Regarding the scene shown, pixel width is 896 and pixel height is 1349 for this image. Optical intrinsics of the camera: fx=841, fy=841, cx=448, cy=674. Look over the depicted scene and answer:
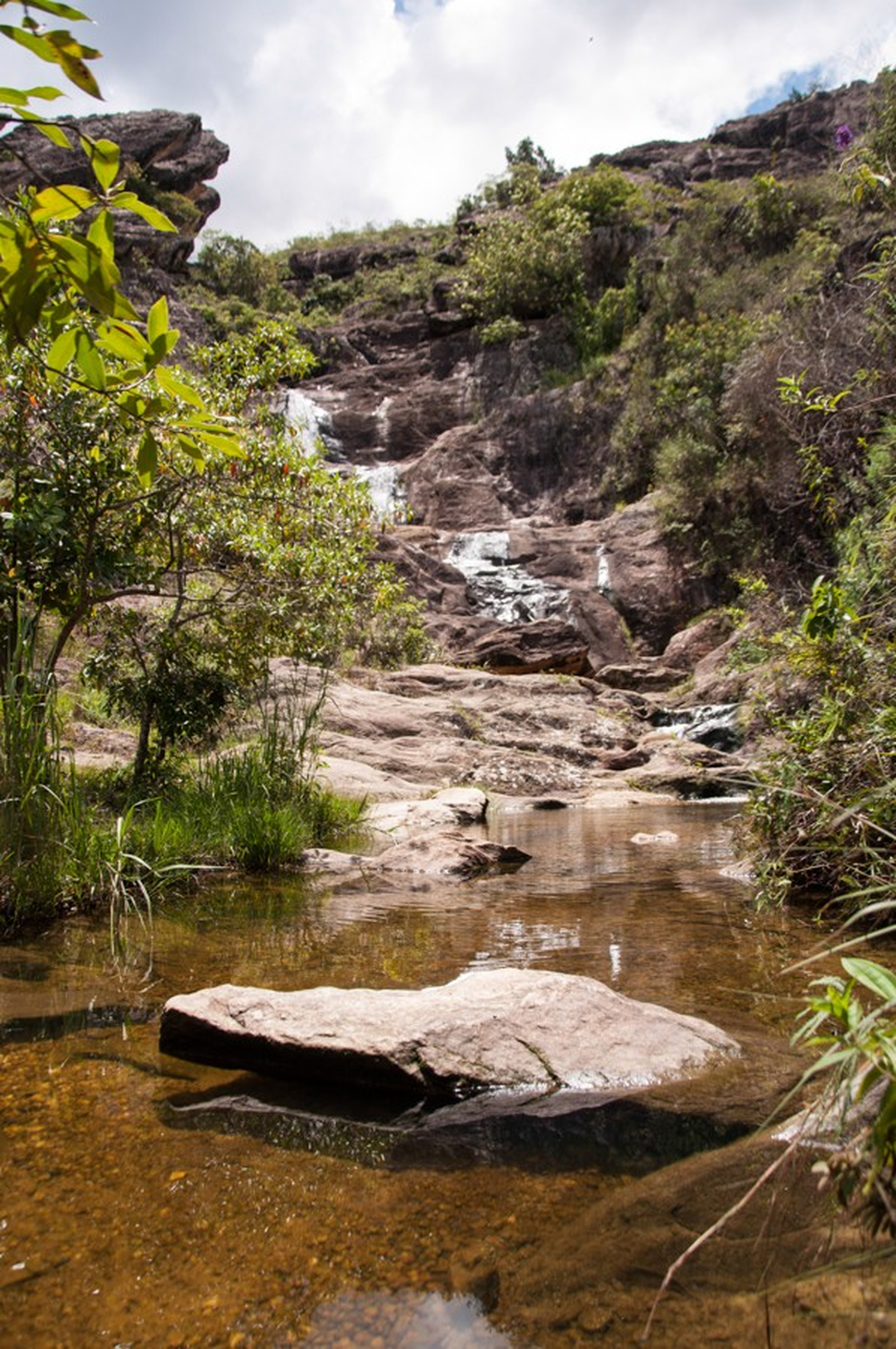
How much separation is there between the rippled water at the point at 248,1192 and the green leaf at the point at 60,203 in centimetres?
164

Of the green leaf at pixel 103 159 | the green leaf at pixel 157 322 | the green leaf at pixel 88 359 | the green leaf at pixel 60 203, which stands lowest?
the green leaf at pixel 88 359

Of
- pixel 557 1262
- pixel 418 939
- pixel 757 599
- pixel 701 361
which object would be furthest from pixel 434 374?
pixel 557 1262

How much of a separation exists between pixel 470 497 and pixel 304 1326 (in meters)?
28.2

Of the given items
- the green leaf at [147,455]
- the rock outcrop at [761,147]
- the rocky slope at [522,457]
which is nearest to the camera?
the green leaf at [147,455]

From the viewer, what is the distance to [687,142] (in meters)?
44.8

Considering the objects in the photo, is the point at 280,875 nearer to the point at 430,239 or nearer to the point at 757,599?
the point at 757,599

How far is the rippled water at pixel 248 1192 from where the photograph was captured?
136cm

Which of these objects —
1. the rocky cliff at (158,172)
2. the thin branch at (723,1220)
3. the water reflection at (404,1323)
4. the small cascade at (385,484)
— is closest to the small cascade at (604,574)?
the small cascade at (385,484)

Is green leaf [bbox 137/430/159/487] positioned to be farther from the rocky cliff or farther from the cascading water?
the rocky cliff

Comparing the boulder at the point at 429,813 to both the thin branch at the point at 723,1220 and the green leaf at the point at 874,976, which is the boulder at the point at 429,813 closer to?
the thin branch at the point at 723,1220

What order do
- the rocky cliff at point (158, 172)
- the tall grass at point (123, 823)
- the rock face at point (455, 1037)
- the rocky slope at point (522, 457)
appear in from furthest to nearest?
1. the rocky cliff at point (158, 172)
2. the rocky slope at point (522, 457)
3. the tall grass at point (123, 823)
4. the rock face at point (455, 1037)

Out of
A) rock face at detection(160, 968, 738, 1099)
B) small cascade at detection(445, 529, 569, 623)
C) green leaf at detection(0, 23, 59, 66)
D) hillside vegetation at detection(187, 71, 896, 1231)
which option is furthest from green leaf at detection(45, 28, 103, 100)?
small cascade at detection(445, 529, 569, 623)

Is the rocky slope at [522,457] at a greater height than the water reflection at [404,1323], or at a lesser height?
greater

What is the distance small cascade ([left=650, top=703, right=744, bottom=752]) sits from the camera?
14312 millimetres
